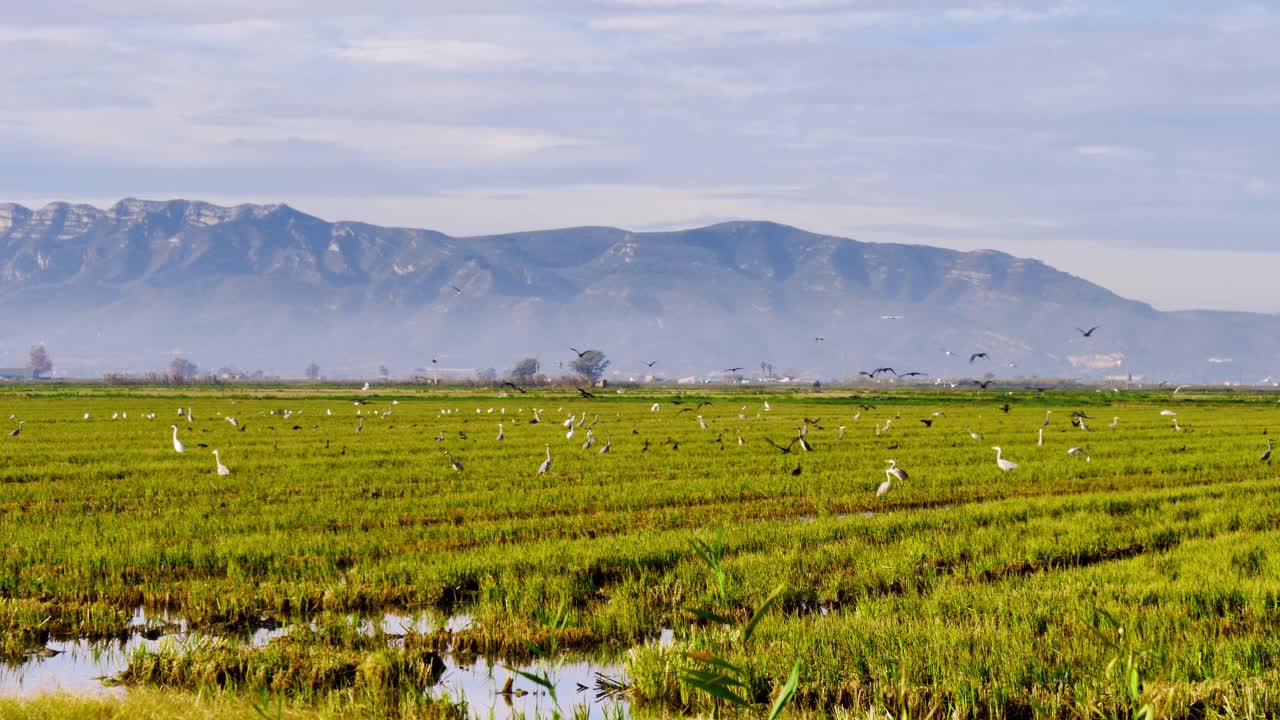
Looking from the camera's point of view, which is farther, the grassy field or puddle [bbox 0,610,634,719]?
puddle [bbox 0,610,634,719]

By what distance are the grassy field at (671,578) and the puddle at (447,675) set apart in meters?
0.18

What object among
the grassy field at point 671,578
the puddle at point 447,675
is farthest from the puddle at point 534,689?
the grassy field at point 671,578

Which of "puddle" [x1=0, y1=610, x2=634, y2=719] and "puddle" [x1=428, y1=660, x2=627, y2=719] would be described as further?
"puddle" [x1=0, y1=610, x2=634, y2=719]

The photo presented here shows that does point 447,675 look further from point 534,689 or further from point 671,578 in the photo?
point 671,578

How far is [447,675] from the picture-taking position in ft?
33.6

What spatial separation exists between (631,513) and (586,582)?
20.3 feet

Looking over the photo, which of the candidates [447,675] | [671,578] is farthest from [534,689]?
[671,578]

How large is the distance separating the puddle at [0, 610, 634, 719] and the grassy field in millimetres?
184

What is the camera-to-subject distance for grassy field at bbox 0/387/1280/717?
9.23 m

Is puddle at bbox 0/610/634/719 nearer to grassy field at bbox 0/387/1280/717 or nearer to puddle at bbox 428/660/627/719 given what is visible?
puddle at bbox 428/660/627/719

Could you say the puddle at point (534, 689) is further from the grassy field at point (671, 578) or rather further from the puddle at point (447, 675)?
the grassy field at point (671, 578)

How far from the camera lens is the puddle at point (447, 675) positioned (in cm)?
941

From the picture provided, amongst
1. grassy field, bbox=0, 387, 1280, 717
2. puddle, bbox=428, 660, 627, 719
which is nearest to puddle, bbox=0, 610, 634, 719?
puddle, bbox=428, 660, 627, 719

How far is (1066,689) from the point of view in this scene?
8984 mm
